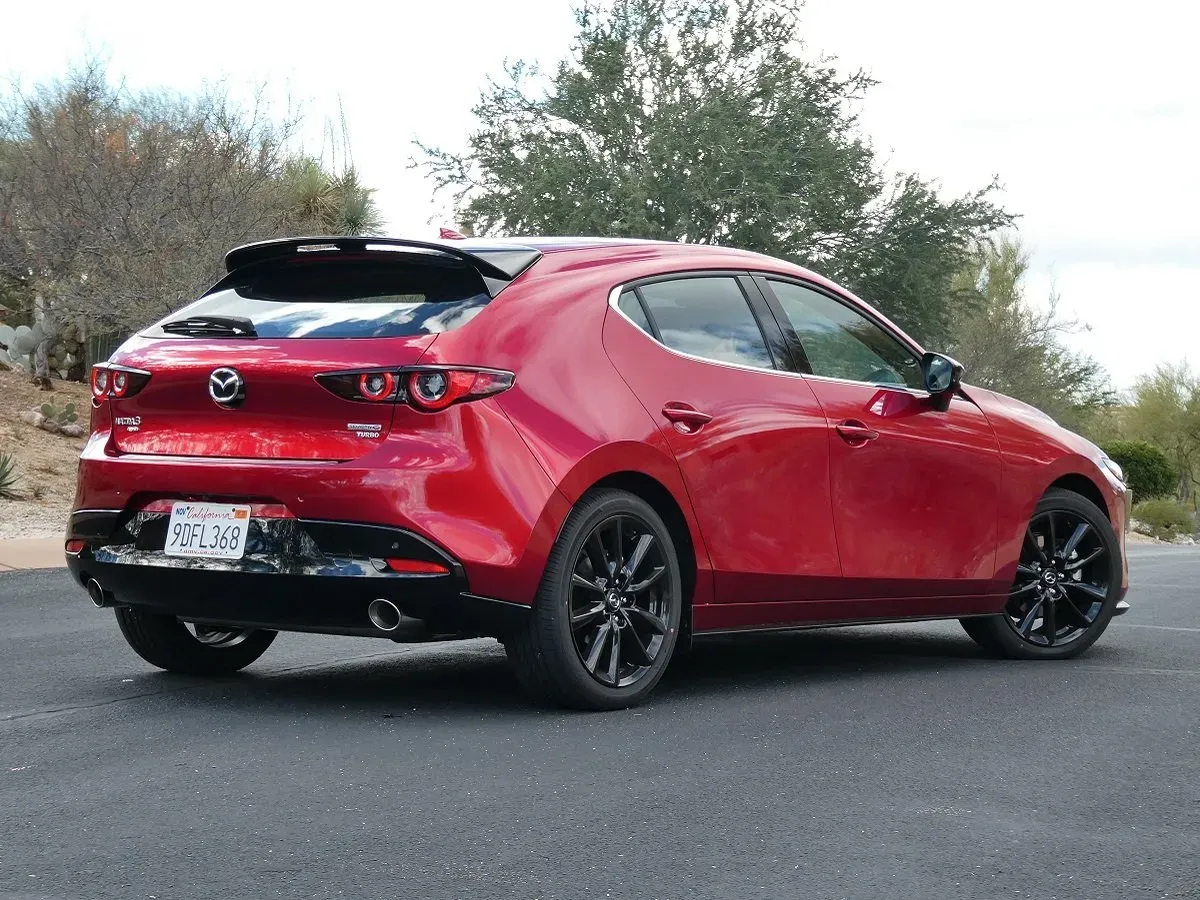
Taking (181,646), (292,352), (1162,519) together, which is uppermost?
(292,352)

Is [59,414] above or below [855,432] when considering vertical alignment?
below

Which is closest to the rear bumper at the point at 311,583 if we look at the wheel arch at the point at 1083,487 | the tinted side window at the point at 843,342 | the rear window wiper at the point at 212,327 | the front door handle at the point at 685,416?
the rear window wiper at the point at 212,327

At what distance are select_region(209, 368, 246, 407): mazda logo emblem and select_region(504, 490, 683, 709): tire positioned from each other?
116 cm

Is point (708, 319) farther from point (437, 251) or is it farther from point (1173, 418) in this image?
point (1173, 418)

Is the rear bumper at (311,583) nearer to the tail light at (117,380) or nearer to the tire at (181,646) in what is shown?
the tail light at (117,380)

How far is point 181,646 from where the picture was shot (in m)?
6.58

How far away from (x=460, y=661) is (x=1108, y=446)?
4717 cm

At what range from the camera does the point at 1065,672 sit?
23.9 feet

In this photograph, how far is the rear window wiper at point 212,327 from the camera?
5.74 meters

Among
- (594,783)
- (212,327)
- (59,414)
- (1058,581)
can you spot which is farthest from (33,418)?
(594,783)

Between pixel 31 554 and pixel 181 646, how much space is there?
6.26m

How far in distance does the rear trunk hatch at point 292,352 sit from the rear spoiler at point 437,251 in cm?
3

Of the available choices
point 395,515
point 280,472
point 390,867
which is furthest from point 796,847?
point 280,472

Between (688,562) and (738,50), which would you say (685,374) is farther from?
(738,50)
